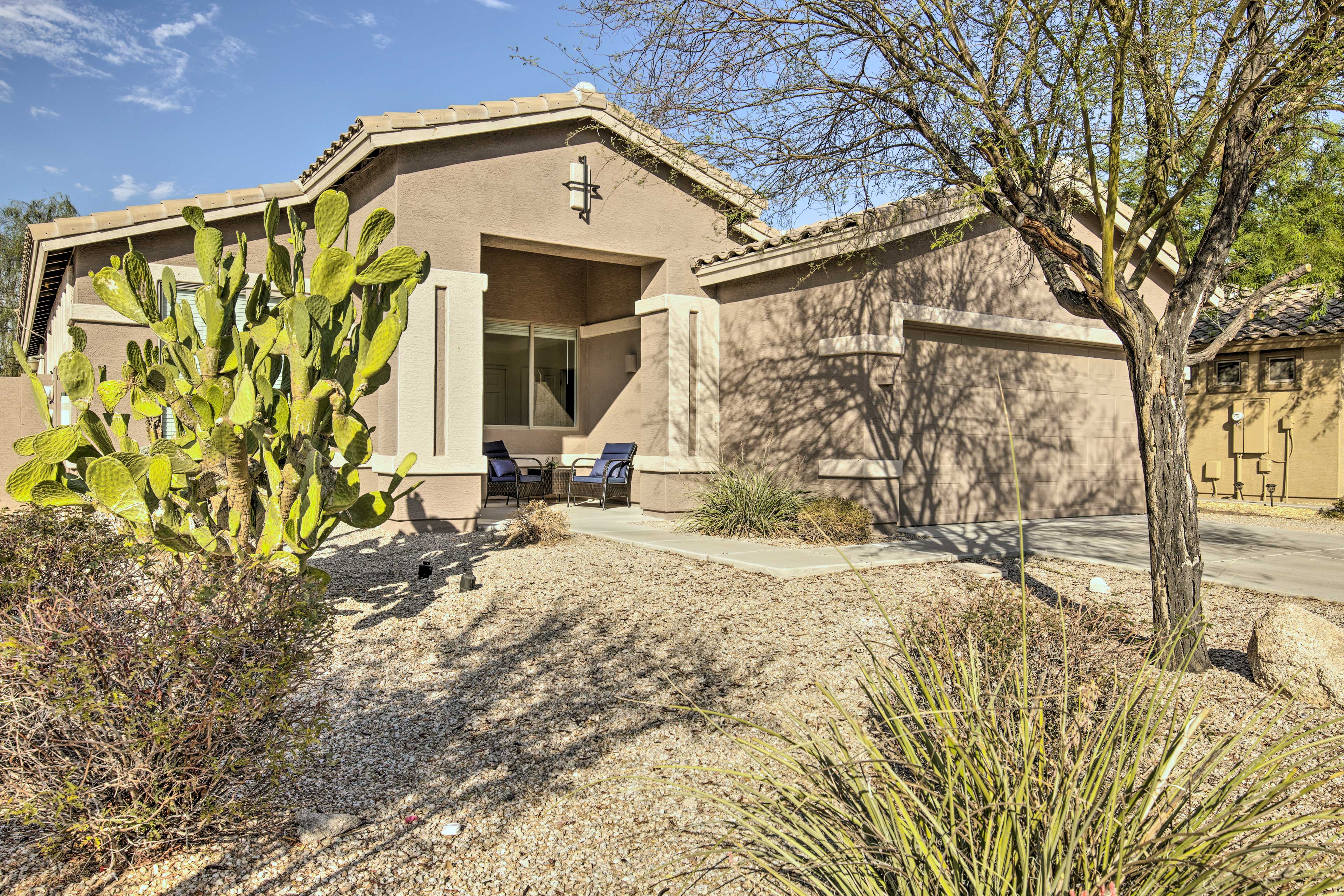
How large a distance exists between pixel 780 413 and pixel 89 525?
6.98 m

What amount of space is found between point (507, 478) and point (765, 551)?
5.16 m

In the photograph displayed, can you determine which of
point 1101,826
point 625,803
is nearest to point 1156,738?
point 1101,826

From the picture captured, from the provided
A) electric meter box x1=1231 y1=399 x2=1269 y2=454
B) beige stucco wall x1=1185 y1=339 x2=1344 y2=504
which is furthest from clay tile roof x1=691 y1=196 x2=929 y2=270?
electric meter box x1=1231 y1=399 x2=1269 y2=454

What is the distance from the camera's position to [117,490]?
16.6 ft

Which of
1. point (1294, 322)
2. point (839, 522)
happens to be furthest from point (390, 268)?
point (1294, 322)

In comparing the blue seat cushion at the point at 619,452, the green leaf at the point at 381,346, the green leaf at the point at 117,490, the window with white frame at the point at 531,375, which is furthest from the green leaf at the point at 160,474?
the window with white frame at the point at 531,375

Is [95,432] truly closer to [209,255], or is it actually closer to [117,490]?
[117,490]

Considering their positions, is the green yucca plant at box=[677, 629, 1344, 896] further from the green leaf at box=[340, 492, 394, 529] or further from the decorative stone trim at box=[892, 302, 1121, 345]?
the decorative stone trim at box=[892, 302, 1121, 345]

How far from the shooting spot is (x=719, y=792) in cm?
353

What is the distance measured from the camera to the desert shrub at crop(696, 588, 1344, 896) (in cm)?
210

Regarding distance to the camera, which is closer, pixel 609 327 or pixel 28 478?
pixel 28 478

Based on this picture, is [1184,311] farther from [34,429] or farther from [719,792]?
[34,429]

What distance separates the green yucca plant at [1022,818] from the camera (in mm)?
2100

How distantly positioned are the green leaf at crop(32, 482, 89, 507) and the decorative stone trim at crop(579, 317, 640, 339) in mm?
8530
